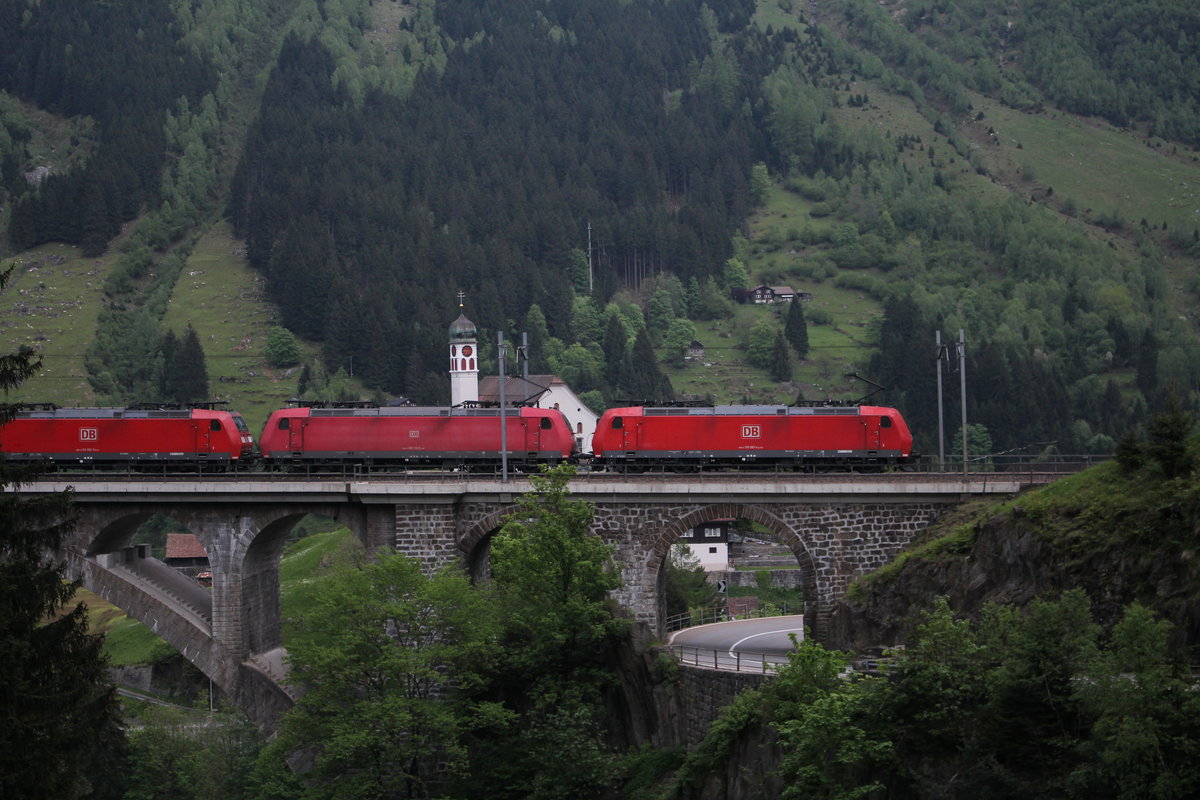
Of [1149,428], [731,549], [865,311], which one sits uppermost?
[865,311]

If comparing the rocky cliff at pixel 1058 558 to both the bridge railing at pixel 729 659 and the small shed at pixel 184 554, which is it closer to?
the bridge railing at pixel 729 659

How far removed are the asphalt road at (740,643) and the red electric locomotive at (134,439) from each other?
70.4 feet

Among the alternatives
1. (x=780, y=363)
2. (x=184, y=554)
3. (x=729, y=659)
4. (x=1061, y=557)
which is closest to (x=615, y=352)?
(x=780, y=363)

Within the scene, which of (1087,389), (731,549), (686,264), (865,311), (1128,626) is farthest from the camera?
(686,264)

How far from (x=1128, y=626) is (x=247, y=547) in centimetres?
3588

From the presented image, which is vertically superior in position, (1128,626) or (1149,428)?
(1149,428)

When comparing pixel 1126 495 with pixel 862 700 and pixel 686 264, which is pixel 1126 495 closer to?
pixel 862 700

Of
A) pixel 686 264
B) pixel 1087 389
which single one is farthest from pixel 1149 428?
pixel 686 264

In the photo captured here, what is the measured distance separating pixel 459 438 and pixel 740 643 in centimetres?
1514

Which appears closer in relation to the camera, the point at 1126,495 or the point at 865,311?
the point at 1126,495

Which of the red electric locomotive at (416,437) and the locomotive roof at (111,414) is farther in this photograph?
the locomotive roof at (111,414)

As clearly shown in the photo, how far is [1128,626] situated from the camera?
35031 mm

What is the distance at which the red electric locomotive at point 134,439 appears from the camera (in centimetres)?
6569

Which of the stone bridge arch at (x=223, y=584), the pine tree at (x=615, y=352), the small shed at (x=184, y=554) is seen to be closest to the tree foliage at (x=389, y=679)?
the stone bridge arch at (x=223, y=584)
